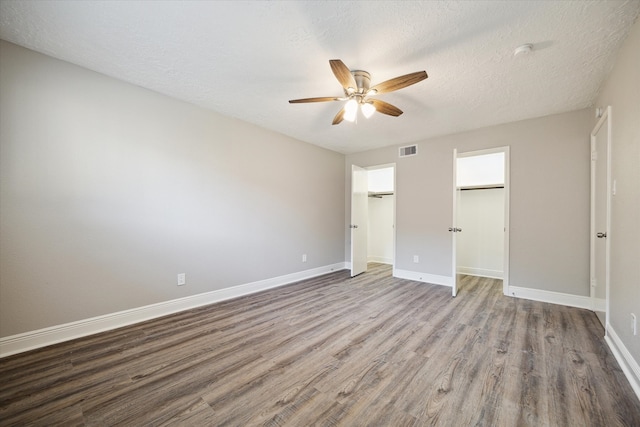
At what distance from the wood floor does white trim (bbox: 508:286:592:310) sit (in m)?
0.31

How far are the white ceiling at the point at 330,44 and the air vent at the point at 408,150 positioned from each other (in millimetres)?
1530

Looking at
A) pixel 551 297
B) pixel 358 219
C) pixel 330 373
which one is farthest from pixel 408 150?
pixel 330 373

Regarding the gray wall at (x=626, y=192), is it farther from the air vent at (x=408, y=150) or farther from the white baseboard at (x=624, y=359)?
the air vent at (x=408, y=150)

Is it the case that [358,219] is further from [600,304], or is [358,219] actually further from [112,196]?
[112,196]

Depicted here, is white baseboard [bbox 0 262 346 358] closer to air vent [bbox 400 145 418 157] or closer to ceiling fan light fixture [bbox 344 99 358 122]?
ceiling fan light fixture [bbox 344 99 358 122]

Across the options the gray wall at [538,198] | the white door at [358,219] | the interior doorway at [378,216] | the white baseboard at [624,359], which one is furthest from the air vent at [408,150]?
the white baseboard at [624,359]

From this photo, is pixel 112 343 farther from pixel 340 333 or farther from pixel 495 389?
pixel 495 389

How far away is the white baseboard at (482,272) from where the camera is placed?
471 cm

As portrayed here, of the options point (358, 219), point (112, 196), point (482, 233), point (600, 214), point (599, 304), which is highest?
point (112, 196)

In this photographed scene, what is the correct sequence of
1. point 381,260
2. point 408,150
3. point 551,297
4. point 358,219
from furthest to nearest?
point 381,260
point 358,219
point 408,150
point 551,297

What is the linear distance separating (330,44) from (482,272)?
16.0ft

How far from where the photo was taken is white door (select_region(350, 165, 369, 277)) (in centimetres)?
489

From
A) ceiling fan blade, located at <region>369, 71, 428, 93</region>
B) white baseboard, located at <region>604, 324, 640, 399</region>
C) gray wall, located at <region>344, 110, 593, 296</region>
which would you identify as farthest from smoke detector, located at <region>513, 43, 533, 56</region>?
white baseboard, located at <region>604, 324, 640, 399</region>

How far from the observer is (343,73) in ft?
6.63
